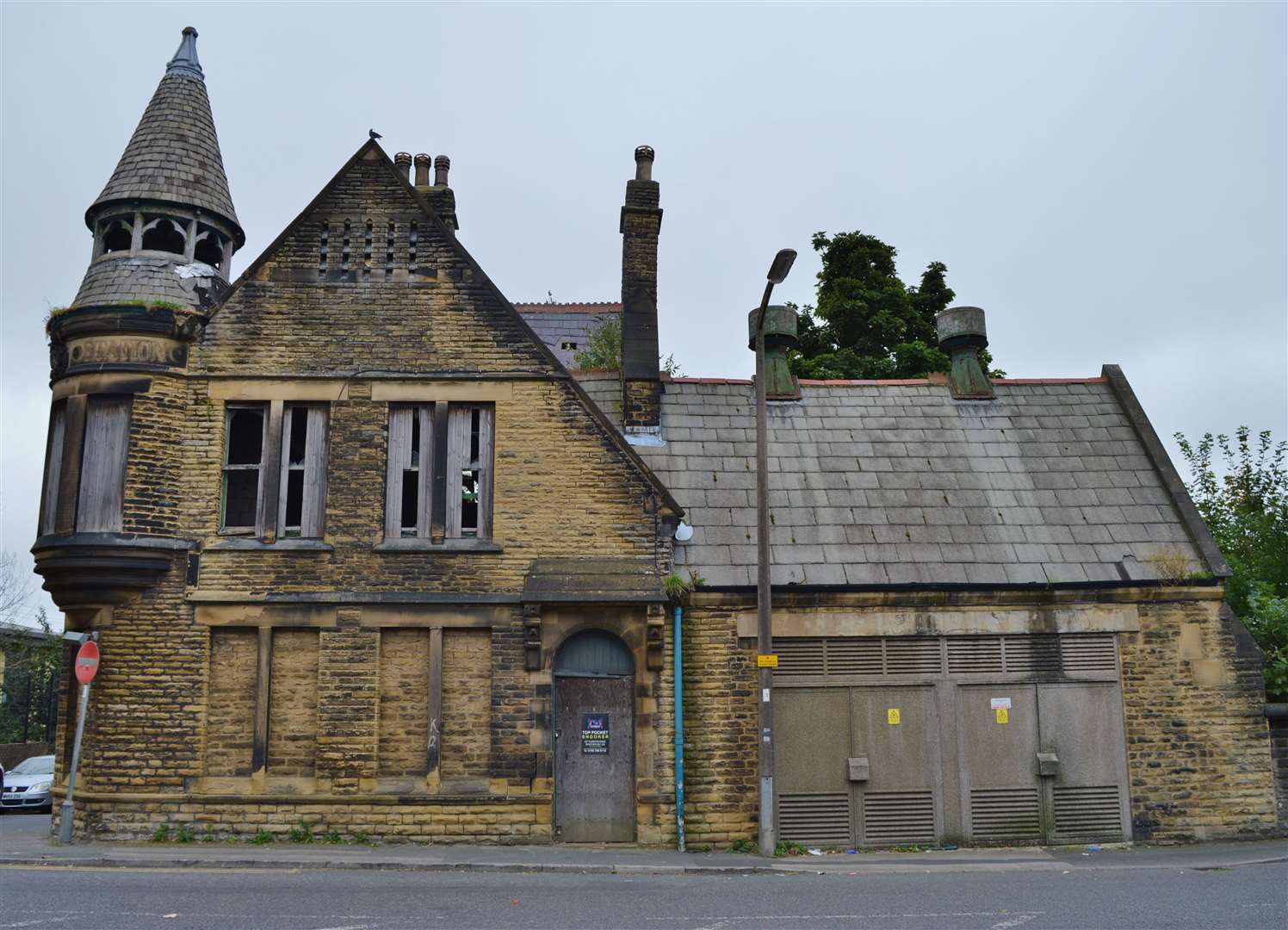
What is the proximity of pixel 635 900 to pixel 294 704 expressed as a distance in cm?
643

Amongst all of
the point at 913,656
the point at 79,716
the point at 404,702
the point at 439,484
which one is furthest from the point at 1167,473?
the point at 79,716

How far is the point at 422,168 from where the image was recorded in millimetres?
19672

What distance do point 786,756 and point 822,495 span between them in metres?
4.07

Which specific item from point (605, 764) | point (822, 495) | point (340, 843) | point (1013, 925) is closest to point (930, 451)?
point (822, 495)

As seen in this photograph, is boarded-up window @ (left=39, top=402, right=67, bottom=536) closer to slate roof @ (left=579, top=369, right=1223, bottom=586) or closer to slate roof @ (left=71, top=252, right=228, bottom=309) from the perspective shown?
slate roof @ (left=71, top=252, right=228, bottom=309)

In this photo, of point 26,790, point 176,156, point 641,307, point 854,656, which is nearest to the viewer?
point 854,656

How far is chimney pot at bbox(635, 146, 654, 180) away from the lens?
17984mm

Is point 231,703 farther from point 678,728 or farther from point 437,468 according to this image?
point 678,728

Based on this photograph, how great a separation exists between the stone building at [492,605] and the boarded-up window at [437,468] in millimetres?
52

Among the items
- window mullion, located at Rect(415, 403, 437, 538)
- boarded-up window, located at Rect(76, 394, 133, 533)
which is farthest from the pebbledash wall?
boarded-up window, located at Rect(76, 394, 133, 533)

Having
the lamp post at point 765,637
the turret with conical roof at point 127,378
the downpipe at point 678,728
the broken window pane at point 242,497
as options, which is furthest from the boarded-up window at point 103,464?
the lamp post at point 765,637

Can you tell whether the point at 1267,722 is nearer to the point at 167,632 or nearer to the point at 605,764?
the point at 605,764

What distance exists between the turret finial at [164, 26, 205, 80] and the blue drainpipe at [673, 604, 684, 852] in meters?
12.2

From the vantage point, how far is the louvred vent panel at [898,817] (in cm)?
1472
